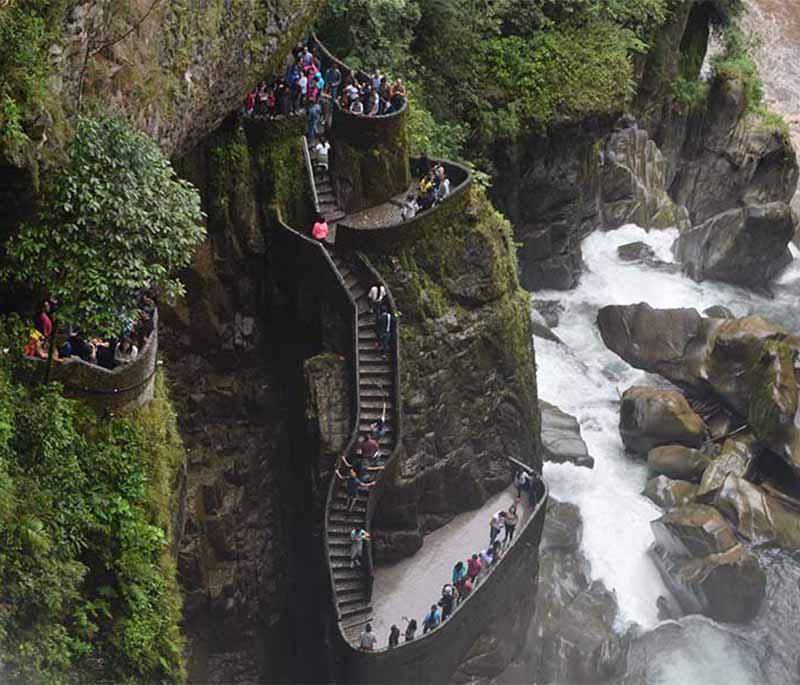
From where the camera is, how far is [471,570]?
87.9 feet

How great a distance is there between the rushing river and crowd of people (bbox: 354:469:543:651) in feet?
14.5

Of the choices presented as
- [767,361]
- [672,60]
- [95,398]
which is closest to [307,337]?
[95,398]

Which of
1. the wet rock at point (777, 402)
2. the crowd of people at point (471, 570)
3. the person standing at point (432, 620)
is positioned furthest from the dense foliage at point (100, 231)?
the wet rock at point (777, 402)

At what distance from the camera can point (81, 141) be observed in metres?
17.2

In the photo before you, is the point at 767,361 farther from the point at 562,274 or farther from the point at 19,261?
the point at 19,261

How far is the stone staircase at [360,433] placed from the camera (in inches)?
1014

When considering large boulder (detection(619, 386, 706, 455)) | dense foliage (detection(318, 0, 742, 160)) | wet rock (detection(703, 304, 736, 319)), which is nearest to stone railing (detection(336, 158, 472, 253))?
dense foliage (detection(318, 0, 742, 160))

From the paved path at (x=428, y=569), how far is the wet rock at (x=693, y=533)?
203 inches

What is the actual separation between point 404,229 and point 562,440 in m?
11.0

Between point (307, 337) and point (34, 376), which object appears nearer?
point (34, 376)

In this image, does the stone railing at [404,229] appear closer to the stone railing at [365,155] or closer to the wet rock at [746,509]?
the stone railing at [365,155]

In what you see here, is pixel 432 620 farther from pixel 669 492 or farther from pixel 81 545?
pixel 669 492

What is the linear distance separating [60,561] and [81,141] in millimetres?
6542

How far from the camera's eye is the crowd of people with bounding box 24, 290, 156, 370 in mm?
17375
